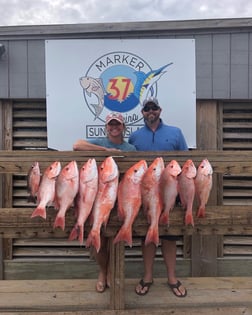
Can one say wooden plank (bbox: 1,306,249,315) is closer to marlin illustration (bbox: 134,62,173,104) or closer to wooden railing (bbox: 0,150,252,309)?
wooden railing (bbox: 0,150,252,309)

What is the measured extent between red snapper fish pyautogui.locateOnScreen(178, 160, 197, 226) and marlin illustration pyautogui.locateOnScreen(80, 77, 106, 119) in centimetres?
167

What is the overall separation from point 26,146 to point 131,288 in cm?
192

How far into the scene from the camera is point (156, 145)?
302 centimetres

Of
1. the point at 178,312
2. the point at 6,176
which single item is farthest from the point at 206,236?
the point at 6,176

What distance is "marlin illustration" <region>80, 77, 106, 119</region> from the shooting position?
12.2 ft

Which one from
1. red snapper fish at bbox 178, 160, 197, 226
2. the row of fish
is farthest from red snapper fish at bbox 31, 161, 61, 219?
red snapper fish at bbox 178, 160, 197, 226

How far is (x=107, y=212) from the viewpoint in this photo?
2.19 m

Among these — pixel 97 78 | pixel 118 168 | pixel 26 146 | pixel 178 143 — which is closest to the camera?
pixel 118 168

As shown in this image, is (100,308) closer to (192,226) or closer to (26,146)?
(192,226)

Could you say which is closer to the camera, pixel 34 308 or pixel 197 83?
pixel 34 308

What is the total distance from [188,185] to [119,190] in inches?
16.0

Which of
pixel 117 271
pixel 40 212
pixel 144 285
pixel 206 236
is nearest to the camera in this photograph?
pixel 40 212

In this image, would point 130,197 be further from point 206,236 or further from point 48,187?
point 206,236

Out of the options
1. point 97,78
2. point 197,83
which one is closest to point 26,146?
point 97,78
